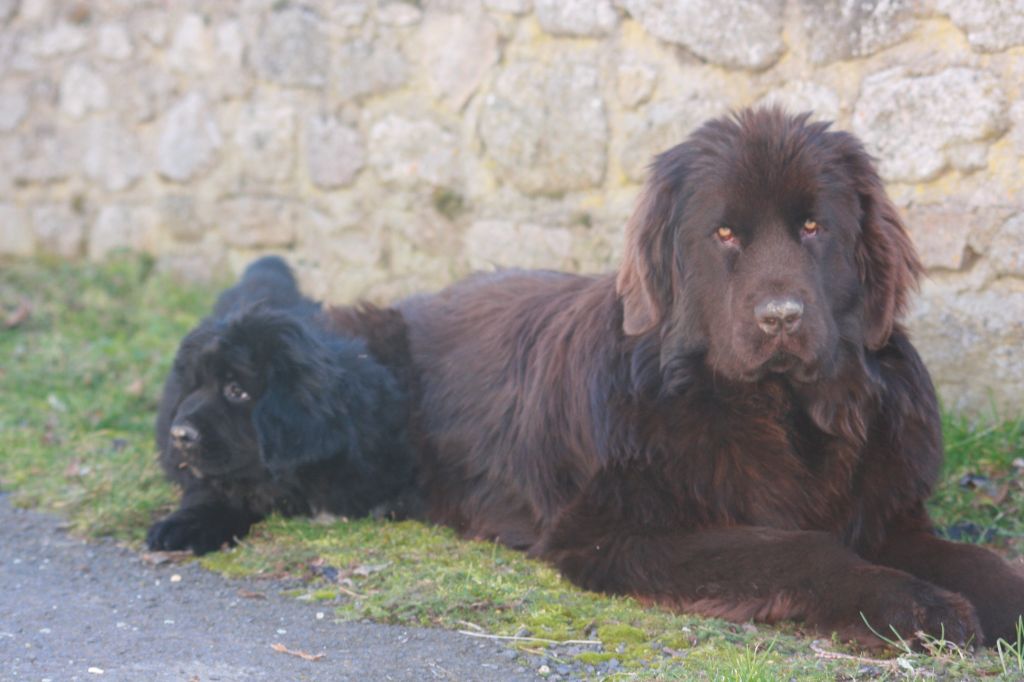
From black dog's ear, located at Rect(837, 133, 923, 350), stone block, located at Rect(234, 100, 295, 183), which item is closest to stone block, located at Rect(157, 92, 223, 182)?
stone block, located at Rect(234, 100, 295, 183)

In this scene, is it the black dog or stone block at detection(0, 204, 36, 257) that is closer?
the black dog

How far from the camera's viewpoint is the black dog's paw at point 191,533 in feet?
14.5

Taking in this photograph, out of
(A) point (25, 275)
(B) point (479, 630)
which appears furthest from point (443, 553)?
(A) point (25, 275)

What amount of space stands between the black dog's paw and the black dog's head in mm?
168

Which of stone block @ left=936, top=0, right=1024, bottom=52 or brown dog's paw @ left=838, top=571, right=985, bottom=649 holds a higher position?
stone block @ left=936, top=0, right=1024, bottom=52

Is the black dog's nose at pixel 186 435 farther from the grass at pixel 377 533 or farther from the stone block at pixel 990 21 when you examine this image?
the stone block at pixel 990 21

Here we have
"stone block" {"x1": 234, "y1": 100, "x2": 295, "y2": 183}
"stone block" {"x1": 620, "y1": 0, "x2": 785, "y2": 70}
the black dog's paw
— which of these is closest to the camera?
the black dog's paw

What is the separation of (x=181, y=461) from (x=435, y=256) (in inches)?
90.9

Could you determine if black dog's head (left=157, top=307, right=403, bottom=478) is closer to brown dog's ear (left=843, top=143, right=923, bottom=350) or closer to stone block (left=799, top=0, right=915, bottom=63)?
brown dog's ear (left=843, top=143, right=923, bottom=350)

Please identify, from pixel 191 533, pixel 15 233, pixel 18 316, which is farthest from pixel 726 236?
pixel 15 233

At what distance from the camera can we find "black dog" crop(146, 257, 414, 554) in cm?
451

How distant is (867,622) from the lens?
10.7ft

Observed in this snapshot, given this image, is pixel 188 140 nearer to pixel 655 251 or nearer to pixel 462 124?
pixel 462 124

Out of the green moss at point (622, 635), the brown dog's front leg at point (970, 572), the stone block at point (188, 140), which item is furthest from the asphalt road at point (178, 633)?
the stone block at point (188, 140)
